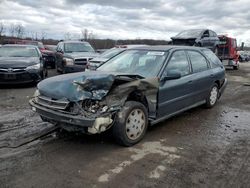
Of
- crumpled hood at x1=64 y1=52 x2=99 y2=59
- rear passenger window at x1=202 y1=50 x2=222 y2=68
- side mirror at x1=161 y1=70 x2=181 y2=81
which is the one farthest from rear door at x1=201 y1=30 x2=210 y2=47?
side mirror at x1=161 y1=70 x2=181 y2=81

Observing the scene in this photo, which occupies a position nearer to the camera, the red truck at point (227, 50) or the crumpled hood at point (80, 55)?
the crumpled hood at point (80, 55)

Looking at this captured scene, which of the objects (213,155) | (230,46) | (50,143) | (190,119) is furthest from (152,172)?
(230,46)

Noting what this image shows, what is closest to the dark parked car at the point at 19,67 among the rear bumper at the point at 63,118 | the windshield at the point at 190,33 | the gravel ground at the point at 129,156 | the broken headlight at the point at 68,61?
the broken headlight at the point at 68,61

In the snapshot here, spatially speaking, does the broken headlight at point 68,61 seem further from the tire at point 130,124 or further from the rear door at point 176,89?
the tire at point 130,124

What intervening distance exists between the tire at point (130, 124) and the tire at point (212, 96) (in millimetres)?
2944

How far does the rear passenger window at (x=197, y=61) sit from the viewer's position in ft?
21.5

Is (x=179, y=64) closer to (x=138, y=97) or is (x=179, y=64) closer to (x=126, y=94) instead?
(x=138, y=97)

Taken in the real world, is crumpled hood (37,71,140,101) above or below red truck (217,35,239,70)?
below

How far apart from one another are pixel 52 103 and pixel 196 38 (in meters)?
13.9

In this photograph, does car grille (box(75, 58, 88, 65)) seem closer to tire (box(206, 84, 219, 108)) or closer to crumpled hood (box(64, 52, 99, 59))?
crumpled hood (box(64, 52, 99, 59))

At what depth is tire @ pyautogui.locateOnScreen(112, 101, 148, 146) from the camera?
177 inches

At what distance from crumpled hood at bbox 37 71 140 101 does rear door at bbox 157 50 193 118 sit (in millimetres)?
1188

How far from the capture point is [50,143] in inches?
189

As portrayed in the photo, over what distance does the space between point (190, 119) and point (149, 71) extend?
1807mm
